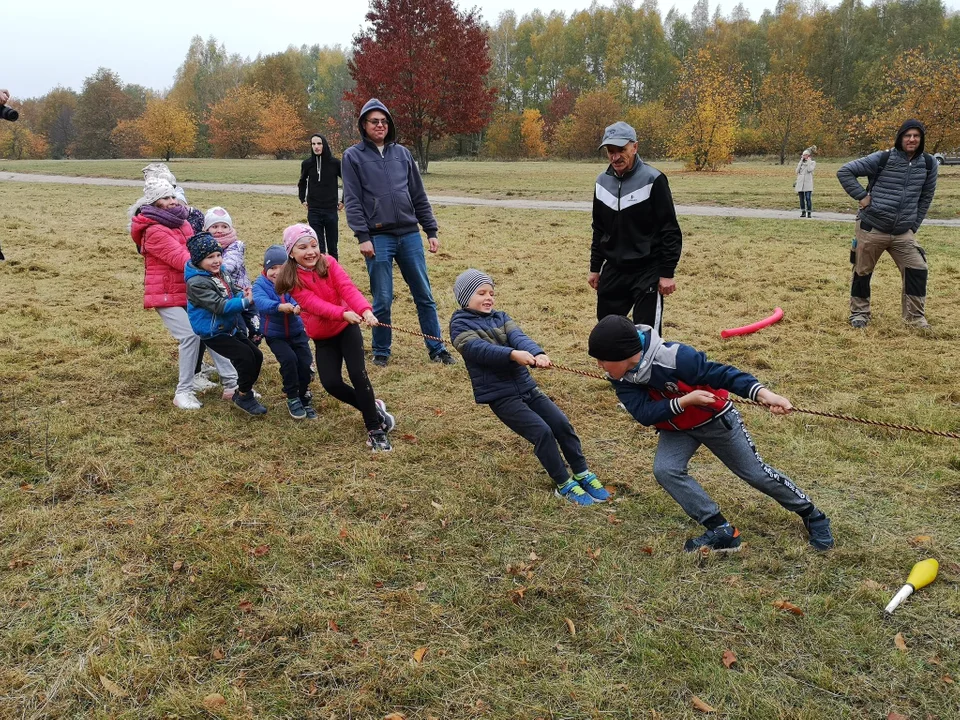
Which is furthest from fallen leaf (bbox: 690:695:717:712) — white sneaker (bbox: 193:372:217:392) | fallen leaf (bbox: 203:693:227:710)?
white sneaker (bbox: 193:372:217:392)

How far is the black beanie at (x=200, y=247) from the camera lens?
5734mm

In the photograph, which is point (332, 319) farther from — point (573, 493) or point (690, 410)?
point (690, 410)

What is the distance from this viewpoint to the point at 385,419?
5672 mm

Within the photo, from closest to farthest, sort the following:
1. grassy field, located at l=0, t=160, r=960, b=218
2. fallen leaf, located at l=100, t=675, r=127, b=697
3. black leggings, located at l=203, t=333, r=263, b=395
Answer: fallen leaf, located at l=100, t=675, r=127, b=697, black leggings, located at l=203, t=333, r=263, b=395, grassy field, located at l=0, t=160, r=960, b=218

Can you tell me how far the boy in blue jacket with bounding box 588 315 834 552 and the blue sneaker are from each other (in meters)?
0.68

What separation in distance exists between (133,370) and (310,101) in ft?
302

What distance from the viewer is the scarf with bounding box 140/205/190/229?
19.9ft

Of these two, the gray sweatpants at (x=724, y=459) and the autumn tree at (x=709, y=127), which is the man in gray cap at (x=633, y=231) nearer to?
the gray sweatpants at (x=724, y=459)

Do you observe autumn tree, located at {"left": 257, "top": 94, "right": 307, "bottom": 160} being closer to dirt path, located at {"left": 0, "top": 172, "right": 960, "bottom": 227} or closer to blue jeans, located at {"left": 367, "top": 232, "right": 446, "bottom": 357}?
dirt path, located at {"left": 0, "top": 172, "right": 960, "bottom": 227}

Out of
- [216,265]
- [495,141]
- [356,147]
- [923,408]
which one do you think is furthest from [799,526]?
[495,141]

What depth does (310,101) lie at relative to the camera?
299 feet

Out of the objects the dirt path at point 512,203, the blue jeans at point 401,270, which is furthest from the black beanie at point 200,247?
the dirt path at point 512,203

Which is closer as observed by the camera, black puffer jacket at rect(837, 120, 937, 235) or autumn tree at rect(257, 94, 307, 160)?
black puffer jacket at rect(837, 120, 937, 235)

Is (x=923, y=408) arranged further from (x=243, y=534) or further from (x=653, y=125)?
(x=653, y=125)
